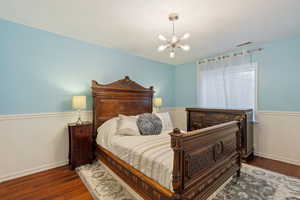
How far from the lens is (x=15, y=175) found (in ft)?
7.41

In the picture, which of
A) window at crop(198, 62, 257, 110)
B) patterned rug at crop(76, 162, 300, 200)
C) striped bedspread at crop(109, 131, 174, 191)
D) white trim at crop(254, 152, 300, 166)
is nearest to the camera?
striped bedspread at crop(109, 131, 174, 191)

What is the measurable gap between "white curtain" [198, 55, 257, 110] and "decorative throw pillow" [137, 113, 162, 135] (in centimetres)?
201

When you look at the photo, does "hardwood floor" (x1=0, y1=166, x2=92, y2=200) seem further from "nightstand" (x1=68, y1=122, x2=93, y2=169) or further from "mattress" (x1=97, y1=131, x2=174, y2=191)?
"mattress" (x1=97, y1=131, x2=174, y2=191)

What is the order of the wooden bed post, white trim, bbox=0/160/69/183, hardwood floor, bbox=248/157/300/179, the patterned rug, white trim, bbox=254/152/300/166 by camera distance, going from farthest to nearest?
1. white trim, bbox=254/152/300/166
2. hardwood floor, bbox=248/157/300/179
3. white trim, bbox=0/160/69/183
4. the patterned rug
5. the wooden bed post

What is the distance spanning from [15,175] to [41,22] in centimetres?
255

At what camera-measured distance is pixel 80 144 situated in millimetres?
2635

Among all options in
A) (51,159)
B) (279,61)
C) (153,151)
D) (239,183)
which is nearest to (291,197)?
(239,183)

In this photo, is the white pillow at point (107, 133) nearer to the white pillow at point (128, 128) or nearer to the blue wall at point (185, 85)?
the white pillow at point (128, 128)

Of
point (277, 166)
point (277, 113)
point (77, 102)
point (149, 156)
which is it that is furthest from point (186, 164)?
point (277, 113)

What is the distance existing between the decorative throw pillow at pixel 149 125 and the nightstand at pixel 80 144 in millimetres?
1029

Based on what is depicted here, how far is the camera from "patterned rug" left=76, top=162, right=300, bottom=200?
180 centimetres

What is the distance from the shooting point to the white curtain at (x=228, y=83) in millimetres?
A: 3217

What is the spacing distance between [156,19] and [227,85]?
251 cm

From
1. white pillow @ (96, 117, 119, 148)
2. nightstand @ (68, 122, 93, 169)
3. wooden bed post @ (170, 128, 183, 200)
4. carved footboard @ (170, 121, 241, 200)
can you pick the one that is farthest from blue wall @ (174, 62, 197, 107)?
wooden bed post @ (170, 128, 183, 200)
